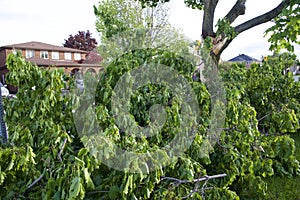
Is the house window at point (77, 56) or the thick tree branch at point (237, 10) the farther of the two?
the house window at point (77, 56)

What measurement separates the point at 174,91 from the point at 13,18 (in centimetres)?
507

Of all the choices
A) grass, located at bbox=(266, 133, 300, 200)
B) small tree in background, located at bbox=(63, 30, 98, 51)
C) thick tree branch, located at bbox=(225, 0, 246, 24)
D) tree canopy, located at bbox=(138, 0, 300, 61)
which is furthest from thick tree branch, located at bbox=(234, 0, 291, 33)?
small tree in background, located at bbox=(63, 30, 98, 51)

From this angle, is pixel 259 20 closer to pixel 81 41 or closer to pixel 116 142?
pixel 116 142

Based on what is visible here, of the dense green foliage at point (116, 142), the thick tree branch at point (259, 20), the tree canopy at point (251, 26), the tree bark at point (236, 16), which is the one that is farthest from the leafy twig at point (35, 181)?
the thick tree branch at point (259, 20)

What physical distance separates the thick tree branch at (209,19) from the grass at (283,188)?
274 cm

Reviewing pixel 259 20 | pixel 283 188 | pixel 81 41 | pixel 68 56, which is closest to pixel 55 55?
pixel 68 56

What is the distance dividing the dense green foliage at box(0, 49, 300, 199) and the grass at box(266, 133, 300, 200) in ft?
0.97

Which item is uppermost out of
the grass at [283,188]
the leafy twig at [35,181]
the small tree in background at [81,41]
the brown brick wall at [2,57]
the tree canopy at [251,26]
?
the small tree in background at [81,41]

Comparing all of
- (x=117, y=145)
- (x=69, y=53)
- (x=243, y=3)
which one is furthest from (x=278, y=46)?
(x=69, y=53)

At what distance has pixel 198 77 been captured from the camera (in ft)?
9.87

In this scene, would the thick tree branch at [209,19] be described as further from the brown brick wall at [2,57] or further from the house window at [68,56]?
the house window at [68,56]

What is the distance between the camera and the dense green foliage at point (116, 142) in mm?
1660

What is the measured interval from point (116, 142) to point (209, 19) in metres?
3.98

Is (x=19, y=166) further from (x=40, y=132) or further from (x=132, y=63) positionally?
(x=132, y=63)
